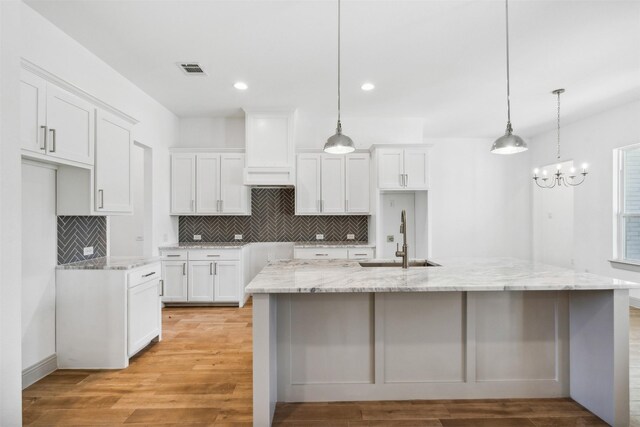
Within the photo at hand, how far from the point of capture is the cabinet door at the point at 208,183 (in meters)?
5.02

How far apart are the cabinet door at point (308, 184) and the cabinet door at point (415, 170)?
1.30 m

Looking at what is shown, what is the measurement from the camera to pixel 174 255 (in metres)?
4.66

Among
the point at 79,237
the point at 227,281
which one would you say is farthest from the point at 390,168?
the point at 79,237

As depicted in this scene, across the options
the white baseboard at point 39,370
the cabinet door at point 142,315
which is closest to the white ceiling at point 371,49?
the cabinet door at point 142,315

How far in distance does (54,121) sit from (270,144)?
107 inches

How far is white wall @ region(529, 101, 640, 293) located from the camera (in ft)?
15.6

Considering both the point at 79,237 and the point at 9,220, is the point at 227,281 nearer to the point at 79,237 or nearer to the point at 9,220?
the point at 79,237

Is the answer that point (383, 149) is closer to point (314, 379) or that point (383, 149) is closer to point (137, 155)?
point (314, 379)

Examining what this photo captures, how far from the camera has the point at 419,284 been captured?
1870 mm

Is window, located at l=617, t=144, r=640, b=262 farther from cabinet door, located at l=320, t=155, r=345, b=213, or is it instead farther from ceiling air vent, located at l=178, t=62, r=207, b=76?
ceiling air vent, located at l=178, t=62, r=207, b=76

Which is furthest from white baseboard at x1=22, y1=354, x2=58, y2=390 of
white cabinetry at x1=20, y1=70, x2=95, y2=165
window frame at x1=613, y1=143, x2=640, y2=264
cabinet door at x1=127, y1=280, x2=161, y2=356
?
window frame at x1=613, y1=143, x2=640, y2=264

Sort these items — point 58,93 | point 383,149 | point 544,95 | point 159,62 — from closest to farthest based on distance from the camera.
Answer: point 58,93 → point 159,62 → point 544,95 → point 383,149

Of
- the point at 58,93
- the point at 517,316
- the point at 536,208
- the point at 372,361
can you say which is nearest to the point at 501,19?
the point at 517,316

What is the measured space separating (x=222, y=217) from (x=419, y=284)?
4.14 m
